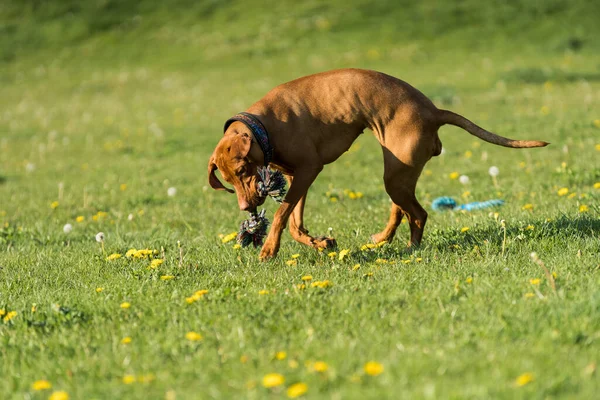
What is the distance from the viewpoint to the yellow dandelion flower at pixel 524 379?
301cm

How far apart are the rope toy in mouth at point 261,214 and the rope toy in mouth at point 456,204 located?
213 centimetres

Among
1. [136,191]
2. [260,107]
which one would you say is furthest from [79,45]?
[260,107]

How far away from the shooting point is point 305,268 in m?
5.27

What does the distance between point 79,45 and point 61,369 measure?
25396 mm

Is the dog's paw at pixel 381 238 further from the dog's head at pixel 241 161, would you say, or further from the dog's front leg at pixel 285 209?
the dog's head at pixel 241 161

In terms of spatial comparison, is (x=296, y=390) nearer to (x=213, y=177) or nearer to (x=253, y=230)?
(x=253, y=230)

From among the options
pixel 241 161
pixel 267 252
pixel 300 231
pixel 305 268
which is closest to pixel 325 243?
pixel 300 231

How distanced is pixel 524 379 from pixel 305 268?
2414 millimetres

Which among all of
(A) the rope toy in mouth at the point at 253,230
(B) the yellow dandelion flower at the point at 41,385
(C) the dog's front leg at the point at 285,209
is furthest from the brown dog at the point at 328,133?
(B) the yellow dandelion flower at the point at 41,385

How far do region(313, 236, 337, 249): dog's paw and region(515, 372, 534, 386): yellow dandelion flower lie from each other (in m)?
2.84

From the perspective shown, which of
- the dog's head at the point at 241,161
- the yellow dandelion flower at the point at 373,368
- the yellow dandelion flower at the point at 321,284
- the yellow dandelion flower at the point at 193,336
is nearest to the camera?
the yellow dandelion flower at the point at 373,368

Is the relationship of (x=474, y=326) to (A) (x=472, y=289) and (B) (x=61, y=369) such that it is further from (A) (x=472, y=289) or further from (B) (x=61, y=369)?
(B) (x=61, y=369)

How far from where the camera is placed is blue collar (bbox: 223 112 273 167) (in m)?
5.48

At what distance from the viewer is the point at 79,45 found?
89.7ft
